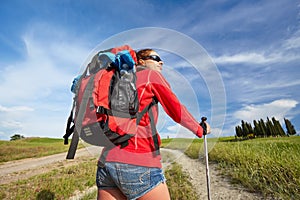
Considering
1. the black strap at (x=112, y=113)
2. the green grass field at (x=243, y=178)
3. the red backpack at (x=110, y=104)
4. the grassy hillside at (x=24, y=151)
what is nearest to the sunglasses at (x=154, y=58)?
the red backpack at (x=110, y=104)

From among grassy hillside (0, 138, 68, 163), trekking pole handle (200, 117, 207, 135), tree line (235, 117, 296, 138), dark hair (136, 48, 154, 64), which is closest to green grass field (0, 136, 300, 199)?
trekking pole handle (200, 117, 207, 135)

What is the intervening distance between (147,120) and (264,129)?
37.6 metres

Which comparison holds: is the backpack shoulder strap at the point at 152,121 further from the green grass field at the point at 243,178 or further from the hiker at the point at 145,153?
→ the green grass field at the point at 243,178

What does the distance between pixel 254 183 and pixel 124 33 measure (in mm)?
4761

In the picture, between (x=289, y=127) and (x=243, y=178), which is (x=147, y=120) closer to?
(x=243, y=178)

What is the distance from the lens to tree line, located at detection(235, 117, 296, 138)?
31.7m

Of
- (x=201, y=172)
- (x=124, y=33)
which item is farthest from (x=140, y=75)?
(x=201, y=172)

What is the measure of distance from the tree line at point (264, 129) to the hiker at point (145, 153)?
33757 millimetres

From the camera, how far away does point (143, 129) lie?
1.98 metres

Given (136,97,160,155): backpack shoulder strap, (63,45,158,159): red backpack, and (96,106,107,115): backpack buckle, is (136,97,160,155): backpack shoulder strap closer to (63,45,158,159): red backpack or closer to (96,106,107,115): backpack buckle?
(63,45,158,159): red backpack

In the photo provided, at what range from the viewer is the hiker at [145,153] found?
192 cm

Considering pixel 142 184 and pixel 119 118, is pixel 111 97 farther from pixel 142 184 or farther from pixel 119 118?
pixel 142 184

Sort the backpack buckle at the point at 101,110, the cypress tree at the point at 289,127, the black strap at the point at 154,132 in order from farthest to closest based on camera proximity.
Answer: the cypress tree at the point at 289,127
the black strap at the point at 154,132
the backpack buckle at the point at 101,110

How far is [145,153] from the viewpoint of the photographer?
1.96m
